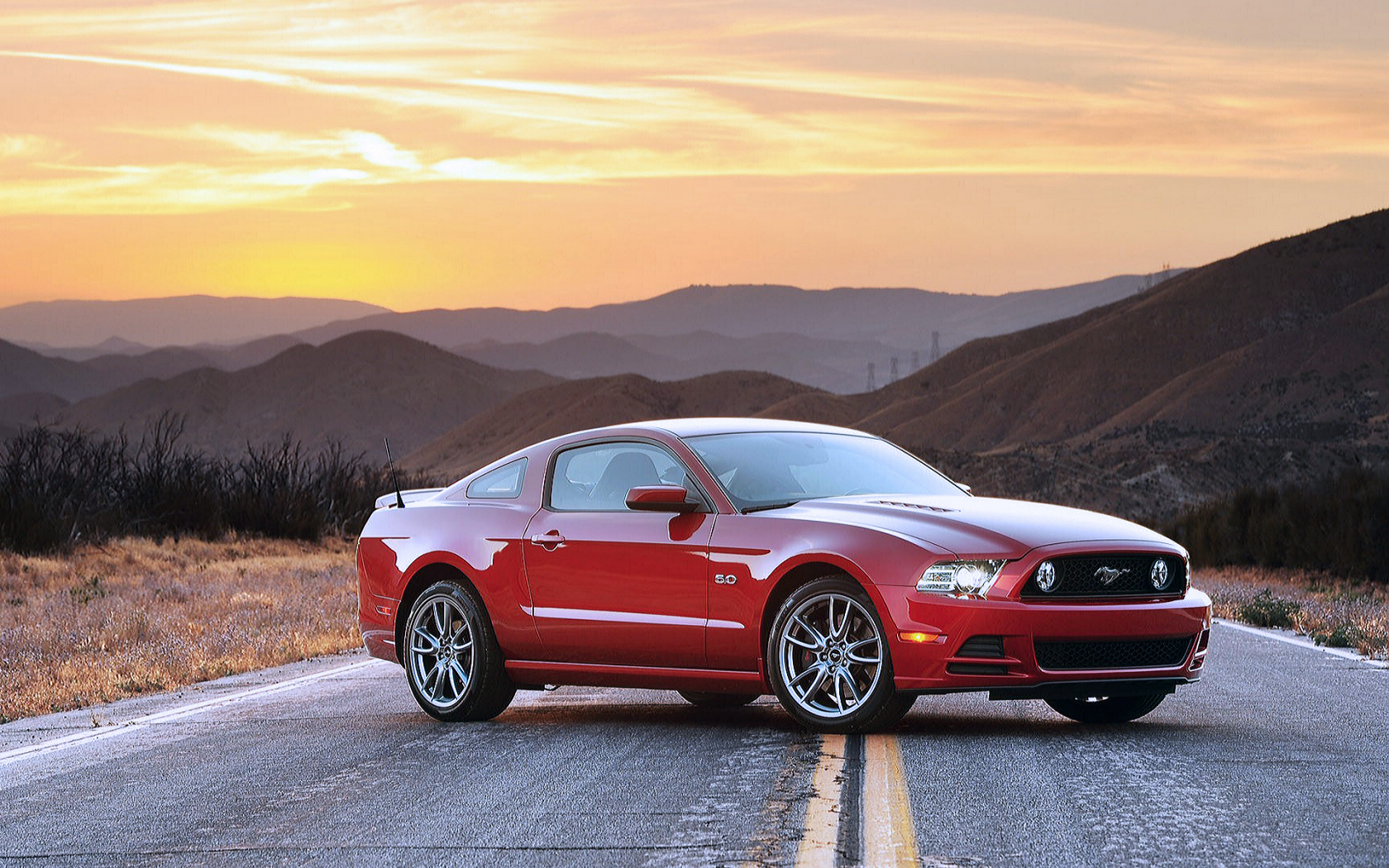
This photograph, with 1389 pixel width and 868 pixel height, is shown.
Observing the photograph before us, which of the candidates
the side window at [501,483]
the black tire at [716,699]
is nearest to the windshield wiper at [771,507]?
the black tire at [716,699]

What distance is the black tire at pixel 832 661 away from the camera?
875 centimetres

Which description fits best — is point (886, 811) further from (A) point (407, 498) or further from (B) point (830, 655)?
(A) point (407, 498)

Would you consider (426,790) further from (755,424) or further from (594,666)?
(755,424)

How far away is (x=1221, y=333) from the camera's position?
11750 cm

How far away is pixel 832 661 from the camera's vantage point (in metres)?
8.88

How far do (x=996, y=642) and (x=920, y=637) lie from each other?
1.18ft

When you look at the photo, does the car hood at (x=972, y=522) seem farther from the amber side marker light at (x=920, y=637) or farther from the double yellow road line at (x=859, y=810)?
the double yellow road line at (x=859, y=810)

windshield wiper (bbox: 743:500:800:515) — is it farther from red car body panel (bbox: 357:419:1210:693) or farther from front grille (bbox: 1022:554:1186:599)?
front grille (bbox: 1022:554:1186:599)

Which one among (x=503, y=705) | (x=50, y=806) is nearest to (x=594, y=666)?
(x=503, y=705)

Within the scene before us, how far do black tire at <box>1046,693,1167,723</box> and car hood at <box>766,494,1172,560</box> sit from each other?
88cm

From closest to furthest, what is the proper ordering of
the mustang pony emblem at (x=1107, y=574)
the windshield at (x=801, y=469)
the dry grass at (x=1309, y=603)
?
the mustang pony emblem at (x=1107, y=574)
the windshield at (x=801, y=469)
the dry grass at (x=1309, y=603)

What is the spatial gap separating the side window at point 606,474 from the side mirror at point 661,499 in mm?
339

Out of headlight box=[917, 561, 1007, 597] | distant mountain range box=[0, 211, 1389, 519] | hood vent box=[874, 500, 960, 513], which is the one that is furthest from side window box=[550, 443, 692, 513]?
distant mountain range box=[0, 211, 1389, 519]

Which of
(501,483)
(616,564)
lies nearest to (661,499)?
(616,564)
